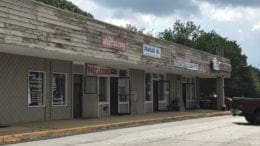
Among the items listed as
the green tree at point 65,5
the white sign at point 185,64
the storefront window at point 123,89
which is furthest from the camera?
the green tree at point 65,5

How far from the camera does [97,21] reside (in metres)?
25.2

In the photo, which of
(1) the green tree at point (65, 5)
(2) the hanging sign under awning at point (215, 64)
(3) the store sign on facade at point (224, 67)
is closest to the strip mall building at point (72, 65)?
(2) the hanging sign under awning at point (215, 64)

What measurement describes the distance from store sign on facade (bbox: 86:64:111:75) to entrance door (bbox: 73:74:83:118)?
60cm

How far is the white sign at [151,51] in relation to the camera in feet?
99.4

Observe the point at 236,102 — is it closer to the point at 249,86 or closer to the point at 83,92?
the point at 83,92

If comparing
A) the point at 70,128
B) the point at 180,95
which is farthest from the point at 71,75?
the point at 180,95

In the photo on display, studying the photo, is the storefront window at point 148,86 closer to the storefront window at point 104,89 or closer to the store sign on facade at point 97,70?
the storefront window at point 104,89

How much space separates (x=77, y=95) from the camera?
90.4 feet

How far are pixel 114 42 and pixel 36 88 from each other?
4737mm

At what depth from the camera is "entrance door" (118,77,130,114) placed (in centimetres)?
3142

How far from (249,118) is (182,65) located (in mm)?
10671

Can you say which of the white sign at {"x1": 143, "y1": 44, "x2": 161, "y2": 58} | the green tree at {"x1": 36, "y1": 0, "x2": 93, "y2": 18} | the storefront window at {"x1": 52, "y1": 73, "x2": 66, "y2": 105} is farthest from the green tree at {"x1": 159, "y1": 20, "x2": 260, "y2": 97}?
the storefront window at {"x1": 52, "y1": 73, "x2": 66, "y2": 105}

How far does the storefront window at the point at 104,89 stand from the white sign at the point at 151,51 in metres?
2.59

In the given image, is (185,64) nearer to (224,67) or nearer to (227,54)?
(224,67)
